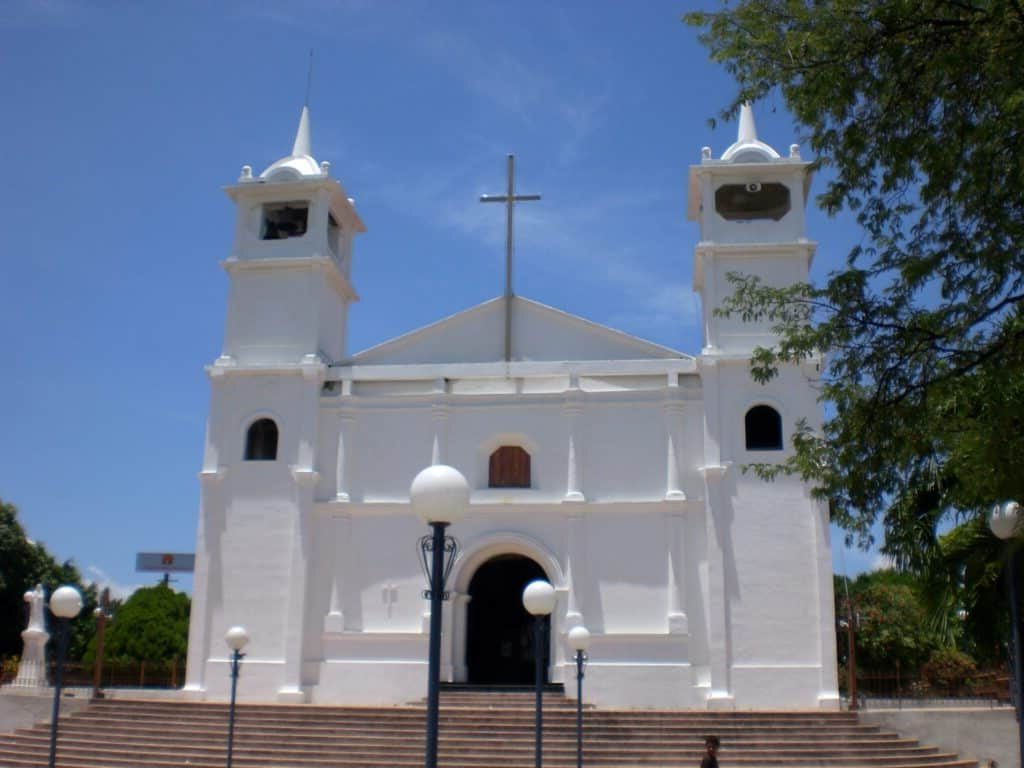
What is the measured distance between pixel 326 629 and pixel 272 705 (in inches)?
97.2

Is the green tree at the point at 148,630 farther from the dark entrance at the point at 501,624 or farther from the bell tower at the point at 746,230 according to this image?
the bell tower at the point at 746,230

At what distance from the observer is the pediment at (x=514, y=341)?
88.3 feet

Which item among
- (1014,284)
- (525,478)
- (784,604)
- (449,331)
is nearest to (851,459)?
(1014,284)

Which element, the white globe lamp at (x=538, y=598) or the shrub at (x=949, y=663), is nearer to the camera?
the white globe lamp at (x=538, y=598)

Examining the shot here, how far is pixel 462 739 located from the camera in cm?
2125

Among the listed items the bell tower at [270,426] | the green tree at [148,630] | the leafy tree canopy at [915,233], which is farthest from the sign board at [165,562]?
the leafy tree canopy at [915,233]

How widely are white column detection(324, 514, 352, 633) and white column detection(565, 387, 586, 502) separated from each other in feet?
16.8

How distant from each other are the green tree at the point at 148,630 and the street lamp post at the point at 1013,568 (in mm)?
32509

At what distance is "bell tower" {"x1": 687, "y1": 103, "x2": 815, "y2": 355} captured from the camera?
25984mm

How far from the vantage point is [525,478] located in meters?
26.2

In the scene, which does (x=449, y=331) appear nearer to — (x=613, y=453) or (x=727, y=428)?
(x=613, y=453)

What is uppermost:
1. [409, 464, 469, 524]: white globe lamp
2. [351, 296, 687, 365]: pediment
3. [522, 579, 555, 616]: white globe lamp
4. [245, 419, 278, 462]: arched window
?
[351, 296, 687, 365]: pediment

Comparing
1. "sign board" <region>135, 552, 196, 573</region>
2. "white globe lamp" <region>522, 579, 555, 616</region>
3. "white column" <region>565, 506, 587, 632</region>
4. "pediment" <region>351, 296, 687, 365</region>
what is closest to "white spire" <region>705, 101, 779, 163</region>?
"pediment" <region>351, 296, 687, 365</region>

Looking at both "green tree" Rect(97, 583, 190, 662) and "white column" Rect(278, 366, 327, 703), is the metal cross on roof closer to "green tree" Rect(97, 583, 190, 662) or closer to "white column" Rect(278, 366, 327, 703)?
"white column" Rect(278, 366, 327, 703)
